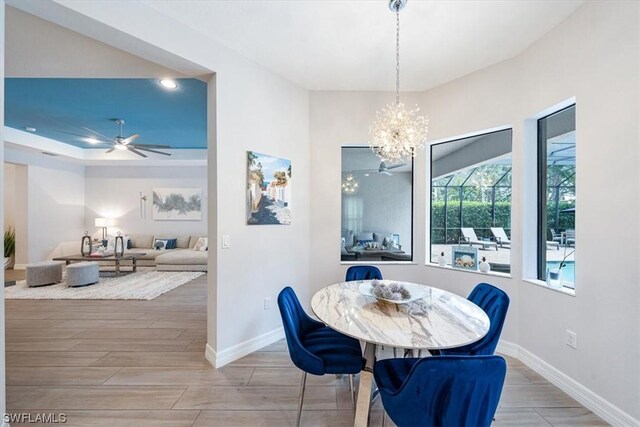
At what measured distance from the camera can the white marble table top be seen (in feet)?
4.26

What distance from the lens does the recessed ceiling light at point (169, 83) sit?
325cm

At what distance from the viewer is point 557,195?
8.00 ft

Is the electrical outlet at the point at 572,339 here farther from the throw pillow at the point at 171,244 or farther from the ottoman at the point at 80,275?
the throw pillow at the point at 171,244

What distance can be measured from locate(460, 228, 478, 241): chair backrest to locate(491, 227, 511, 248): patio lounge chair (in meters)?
0.20

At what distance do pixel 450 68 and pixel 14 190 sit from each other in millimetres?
9855

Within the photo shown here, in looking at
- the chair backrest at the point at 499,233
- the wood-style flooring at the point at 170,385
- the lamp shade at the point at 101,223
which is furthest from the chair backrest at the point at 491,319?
the lamp shade at the point at 101,223

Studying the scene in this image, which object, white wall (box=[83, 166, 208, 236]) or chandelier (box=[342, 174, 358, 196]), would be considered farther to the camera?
white wall (box=[83, 166, 208, 236])

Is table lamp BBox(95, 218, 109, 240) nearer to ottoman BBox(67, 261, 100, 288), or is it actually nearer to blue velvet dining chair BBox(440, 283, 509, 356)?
ottoman BBox(67, 261, 100, 288)

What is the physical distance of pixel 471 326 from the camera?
4.78 feet

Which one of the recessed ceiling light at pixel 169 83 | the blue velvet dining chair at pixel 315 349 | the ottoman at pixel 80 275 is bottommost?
the ottoman at pixel 80 275

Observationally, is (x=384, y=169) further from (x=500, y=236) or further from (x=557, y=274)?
(x=557, y=274)

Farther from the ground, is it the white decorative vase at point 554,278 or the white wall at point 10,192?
the white wall at point 10,192

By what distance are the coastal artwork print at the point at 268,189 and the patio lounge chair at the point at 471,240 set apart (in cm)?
218

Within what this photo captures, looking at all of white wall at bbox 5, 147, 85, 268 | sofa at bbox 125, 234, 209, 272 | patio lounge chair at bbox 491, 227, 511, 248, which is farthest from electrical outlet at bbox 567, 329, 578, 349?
white wall at bbox 5, 147, 85, 268
